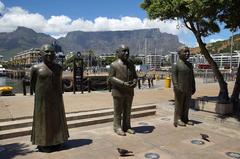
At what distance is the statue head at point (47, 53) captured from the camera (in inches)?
225

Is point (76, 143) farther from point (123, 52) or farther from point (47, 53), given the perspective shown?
point (123, 52)

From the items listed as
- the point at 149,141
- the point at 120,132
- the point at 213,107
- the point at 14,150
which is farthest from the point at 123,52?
the point at 213,107

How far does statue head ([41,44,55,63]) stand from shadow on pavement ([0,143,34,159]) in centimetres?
204

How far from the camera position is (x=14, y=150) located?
20.0 feet

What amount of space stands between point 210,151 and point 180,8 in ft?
19.2

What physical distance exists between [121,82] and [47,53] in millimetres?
2005

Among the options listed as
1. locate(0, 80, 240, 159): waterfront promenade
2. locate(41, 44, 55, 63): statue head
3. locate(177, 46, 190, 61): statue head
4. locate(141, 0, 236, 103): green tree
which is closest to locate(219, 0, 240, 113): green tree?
locate(141, 0, 236, 103): green tree

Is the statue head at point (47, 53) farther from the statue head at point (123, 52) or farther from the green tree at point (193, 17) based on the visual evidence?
the green tree at point (193, 17)

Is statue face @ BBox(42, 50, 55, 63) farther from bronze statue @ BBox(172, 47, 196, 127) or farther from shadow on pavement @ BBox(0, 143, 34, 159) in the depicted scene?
bronze statue @ BBox(172, 47, 196, 127)

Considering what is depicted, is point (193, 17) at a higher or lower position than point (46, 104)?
higher

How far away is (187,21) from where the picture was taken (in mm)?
10594

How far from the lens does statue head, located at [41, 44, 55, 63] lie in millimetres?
5727

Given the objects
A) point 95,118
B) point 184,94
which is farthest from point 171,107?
point 95,118

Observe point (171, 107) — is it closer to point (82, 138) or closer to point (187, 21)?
point (187, 21)
